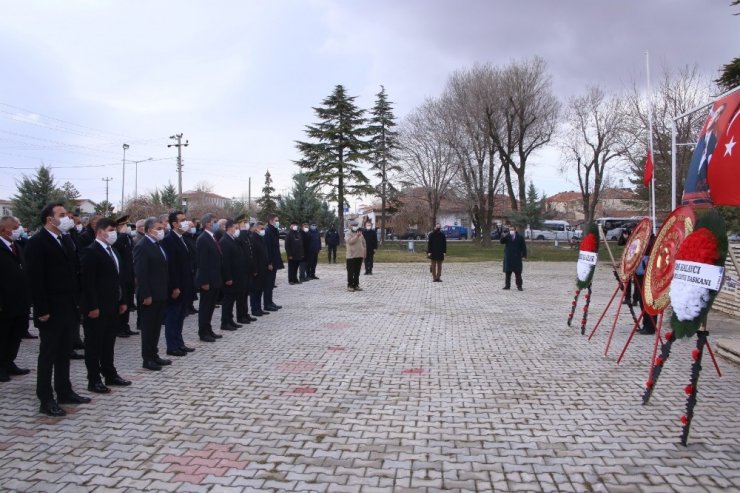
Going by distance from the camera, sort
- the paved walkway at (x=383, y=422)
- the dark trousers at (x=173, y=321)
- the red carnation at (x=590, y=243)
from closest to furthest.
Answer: the paved walkway at (x=383, y=422) < the dark trousers at (x=173, y=321) < the red carnation at (x=590, y=243)

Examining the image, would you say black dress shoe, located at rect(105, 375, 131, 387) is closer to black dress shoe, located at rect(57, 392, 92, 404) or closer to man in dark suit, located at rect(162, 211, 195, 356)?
black dress shoe, located at rect(57, 392, 92, 404)

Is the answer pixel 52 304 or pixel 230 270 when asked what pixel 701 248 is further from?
pixel 230 270

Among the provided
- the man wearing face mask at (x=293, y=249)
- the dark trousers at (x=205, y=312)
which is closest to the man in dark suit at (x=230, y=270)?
the dark trousers at (x=205, y=312)

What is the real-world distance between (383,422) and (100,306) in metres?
3.28

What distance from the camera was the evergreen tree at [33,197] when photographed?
32.9 m

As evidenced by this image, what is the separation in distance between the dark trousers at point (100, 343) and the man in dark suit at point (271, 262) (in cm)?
541

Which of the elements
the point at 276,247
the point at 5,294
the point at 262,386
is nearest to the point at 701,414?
the point at 262,386

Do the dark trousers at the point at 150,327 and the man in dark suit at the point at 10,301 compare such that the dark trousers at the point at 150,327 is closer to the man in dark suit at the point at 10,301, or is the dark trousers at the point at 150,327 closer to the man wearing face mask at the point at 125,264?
the man in dark suit at the point at 10,301

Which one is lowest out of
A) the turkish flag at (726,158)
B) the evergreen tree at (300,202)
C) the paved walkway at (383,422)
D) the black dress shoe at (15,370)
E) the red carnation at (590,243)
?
the paved walkway at (383,422)

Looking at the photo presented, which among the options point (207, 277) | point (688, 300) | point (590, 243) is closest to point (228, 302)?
point (207, 277)

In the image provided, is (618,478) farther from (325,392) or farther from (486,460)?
(325,392)

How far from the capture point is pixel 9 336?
21.0 ft

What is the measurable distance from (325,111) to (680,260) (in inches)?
1448

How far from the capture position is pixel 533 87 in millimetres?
36594
